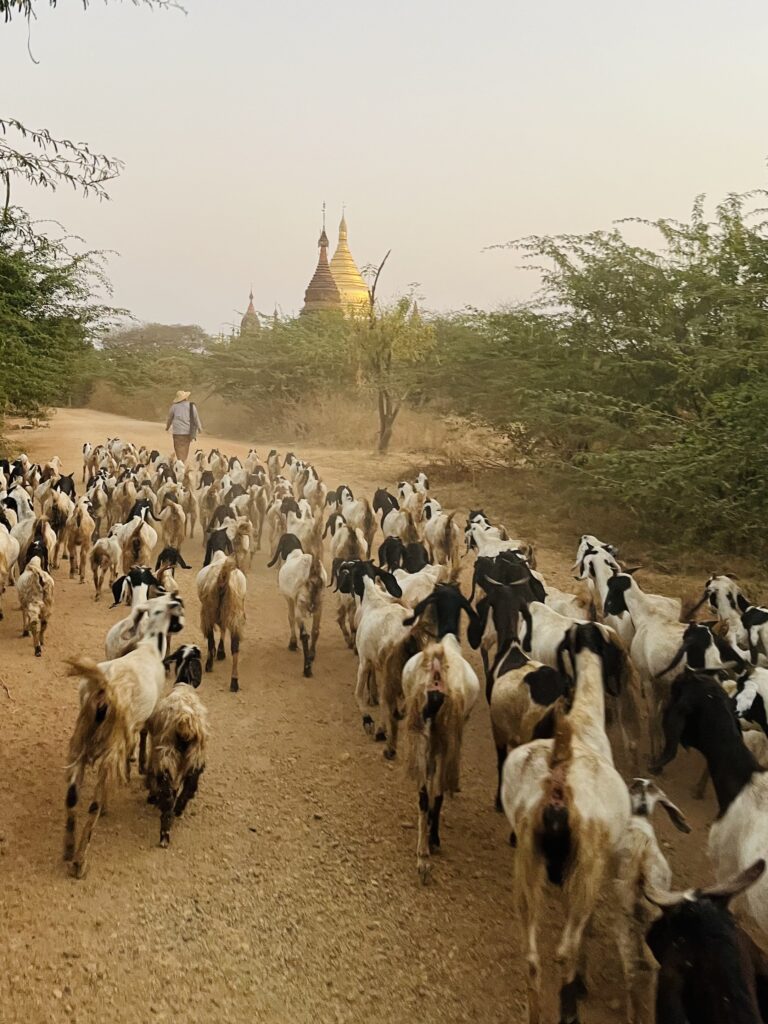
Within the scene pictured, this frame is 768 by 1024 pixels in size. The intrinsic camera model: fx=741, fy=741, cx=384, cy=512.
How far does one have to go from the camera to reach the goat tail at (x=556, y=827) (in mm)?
2791

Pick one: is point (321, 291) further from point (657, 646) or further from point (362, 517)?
point (657, 646)

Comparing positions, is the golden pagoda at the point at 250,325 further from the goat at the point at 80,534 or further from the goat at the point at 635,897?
the goat at the point at 635,897


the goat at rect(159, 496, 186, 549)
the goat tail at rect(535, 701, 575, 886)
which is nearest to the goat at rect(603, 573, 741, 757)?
the goat tail at rect(535, 701, 575, 886)

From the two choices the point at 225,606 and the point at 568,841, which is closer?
the point at 568,841

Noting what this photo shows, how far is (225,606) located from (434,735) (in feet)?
8.70

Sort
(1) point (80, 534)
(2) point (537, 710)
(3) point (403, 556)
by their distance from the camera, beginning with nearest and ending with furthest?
(2) point (537, 710), (3) point (403, 556), (1) point (80, 534)

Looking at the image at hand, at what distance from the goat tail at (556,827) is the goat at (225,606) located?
3.42 m

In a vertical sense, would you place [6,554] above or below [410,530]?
below

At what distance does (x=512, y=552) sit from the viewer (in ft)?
22.2

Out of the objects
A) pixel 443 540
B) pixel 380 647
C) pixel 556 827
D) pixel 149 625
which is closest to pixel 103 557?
pixel 149 625

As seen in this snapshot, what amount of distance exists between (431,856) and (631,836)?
129 centimetres

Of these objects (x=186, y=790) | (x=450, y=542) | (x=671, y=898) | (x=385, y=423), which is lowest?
(x=186, y=790)

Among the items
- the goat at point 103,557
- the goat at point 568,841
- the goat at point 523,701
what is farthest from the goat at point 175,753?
the goat at point 103,557

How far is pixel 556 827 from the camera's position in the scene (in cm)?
279
